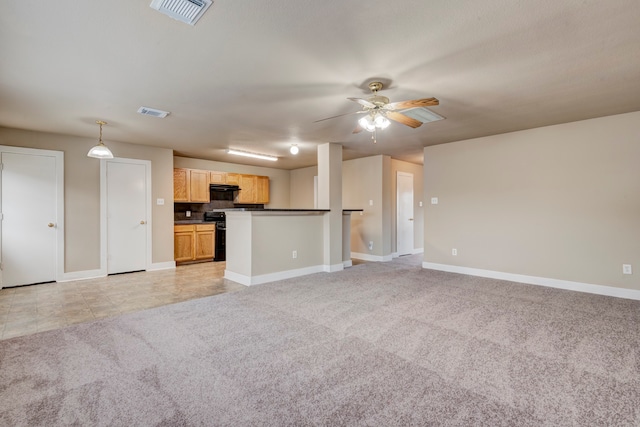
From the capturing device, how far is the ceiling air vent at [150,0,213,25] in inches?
70.9

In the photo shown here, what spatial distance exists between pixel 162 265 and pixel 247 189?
2.83 meters

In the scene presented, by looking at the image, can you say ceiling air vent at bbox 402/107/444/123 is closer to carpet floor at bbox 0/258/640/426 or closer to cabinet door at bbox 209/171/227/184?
carpet floor at bbox 0/258/640/426

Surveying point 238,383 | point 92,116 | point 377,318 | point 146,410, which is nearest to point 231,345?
point 238,383

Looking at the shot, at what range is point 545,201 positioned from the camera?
4.54 meters

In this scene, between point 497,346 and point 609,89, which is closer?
point 497,346

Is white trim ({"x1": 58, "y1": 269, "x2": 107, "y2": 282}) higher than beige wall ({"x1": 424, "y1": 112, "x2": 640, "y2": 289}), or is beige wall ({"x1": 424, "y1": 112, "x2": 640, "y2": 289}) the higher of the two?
beige wall ({"x1": 424, "y1": 112, "x2": 640, "y2": 289})

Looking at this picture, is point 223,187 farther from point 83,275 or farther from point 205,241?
point 83,275

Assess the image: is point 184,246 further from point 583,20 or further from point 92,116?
point 583,20

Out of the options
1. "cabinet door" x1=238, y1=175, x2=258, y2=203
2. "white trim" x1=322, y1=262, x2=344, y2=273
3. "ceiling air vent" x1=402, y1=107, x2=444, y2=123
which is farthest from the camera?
"cabinet door" x1=238, y1=175, x2=258, y2=203

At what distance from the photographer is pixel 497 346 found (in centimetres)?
251

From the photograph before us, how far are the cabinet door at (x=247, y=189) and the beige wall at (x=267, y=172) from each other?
0.22 metres

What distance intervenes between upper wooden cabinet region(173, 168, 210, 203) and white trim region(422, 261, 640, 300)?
5.22 m

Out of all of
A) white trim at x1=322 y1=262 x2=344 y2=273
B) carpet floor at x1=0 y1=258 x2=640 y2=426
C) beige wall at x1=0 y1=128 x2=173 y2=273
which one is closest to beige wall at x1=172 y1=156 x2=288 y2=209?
beige wall at x1=0 y1=128 x2=173 y2=273

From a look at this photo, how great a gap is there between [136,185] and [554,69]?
248 inches
